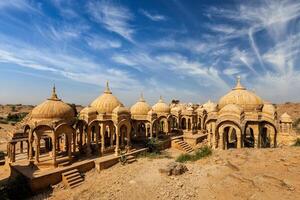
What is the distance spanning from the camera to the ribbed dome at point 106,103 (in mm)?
19125

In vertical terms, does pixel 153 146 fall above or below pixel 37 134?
below

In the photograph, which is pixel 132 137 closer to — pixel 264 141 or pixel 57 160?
pixel 57 160

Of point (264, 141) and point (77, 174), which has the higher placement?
point (264, 141)

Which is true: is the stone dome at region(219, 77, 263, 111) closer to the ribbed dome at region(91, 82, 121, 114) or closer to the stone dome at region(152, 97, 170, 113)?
the stone dome at region(152, 97, 170, 113)

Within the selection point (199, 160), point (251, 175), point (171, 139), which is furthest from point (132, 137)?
point (251, 175)

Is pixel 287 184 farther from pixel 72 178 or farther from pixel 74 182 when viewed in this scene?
pixel 72 178

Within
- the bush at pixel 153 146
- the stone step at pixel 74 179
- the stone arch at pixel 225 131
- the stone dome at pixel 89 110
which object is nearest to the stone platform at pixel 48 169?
the stone step at pixel 74 179

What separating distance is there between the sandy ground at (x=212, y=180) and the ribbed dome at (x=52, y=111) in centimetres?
439

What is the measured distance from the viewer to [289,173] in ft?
35.1

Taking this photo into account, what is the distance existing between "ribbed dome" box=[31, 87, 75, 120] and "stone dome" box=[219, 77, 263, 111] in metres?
13.9

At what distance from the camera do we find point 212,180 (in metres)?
10.9

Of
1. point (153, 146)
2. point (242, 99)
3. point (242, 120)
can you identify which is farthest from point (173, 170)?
point (242, 99)

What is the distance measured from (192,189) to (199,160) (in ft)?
16.3

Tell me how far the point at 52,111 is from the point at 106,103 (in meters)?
5.45
